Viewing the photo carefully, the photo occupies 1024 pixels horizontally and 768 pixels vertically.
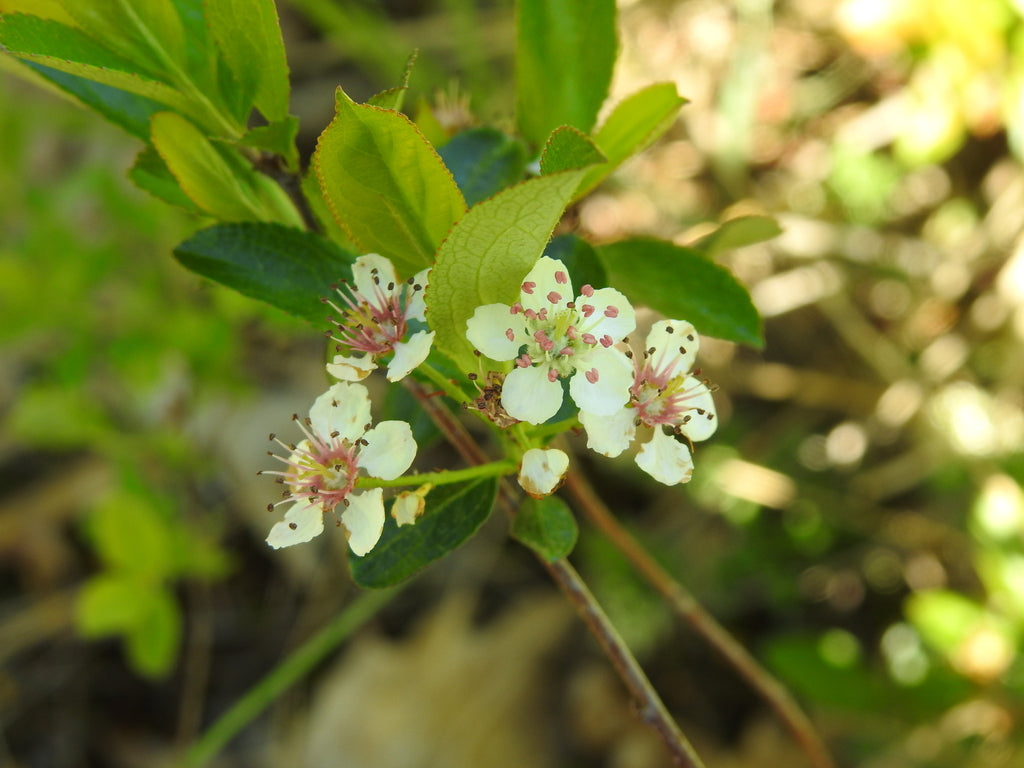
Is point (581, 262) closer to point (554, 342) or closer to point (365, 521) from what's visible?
point (554, 342)

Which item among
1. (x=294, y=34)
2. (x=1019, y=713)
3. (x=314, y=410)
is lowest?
(x=1019, y=713)

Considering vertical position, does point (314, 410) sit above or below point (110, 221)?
below

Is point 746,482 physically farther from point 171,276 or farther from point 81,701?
point 81,701

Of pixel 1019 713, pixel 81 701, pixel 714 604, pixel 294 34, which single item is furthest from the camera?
pixel 294 34

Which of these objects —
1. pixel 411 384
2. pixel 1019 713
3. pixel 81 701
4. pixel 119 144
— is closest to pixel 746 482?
pixel 1019 713

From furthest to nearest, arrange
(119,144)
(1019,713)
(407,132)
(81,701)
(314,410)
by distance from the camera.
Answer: (119,144)
(81,701)
(1019,713)
(314,410)
(407,132)

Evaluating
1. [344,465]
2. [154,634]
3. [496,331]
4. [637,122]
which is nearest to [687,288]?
[637,122]

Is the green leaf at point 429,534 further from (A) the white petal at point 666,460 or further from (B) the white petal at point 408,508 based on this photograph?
(A) the white petal at point 666,460

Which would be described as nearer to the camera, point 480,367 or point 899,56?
point 480,367
